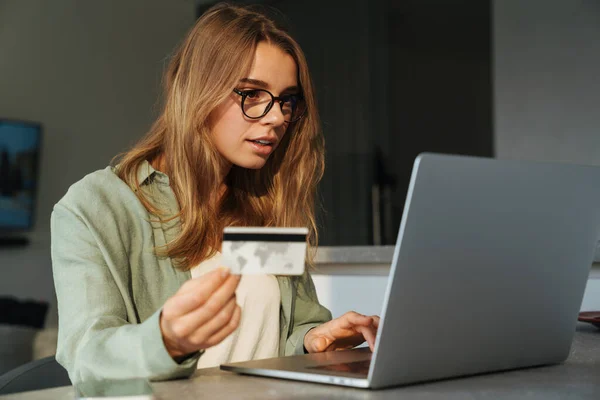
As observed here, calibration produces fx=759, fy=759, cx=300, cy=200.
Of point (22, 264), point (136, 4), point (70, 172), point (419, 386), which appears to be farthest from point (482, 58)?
point (419, 386)

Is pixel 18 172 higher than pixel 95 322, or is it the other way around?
pixel 95 322

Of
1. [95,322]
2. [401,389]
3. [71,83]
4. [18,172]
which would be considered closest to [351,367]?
[401,389]

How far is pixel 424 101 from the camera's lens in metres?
5.25

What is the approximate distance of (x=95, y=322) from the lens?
3.23ft

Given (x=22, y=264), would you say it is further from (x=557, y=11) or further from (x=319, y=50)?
(x=557, y=11)

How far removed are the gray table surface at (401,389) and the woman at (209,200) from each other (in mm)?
214

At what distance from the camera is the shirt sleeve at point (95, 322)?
851mm

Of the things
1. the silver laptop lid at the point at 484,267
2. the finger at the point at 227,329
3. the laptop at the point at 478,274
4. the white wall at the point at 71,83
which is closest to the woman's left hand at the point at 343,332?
the laptop at the point at 478,274

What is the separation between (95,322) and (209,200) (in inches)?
19.9

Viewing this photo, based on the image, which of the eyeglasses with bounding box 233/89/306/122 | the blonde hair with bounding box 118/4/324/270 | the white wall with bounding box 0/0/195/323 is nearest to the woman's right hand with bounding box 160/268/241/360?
the blonde hair with bounding box 118/4/324/270

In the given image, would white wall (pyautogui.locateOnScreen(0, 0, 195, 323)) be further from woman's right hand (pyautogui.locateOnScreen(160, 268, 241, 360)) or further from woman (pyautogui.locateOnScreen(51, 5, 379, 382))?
woman's right hand (pyautogui.locateOnScreen(160, 268, 241, 360))

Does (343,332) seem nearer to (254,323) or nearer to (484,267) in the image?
(254,323)

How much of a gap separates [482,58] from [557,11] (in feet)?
3.98

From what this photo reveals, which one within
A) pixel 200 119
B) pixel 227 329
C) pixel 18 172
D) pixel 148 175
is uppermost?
pixel 200 119
